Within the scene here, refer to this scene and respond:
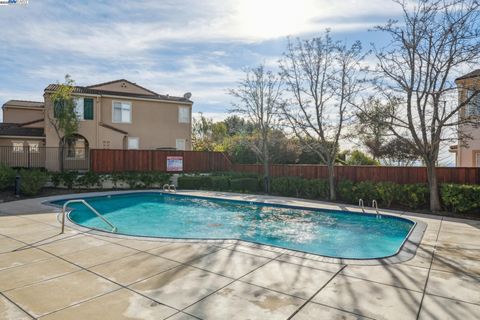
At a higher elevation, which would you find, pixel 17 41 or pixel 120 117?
pixel 17 41

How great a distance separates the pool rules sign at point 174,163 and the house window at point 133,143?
3.82 metres

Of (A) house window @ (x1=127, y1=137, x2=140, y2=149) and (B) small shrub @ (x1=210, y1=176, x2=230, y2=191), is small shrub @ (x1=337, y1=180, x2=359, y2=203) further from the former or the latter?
(A) house window @ (x1=127, y1=137, x2=140, y2=149)

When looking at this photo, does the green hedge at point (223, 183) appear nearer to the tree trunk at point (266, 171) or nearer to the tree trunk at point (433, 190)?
the tree trunk at point (266, 171)

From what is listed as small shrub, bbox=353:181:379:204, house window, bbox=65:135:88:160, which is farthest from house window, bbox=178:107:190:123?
small shrub, bbox=353:181:379:204

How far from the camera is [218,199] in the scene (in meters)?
14.1

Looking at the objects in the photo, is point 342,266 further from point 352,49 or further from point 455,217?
point 352,49

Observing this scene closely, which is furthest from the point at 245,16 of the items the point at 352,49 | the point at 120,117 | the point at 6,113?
the point at 6,113

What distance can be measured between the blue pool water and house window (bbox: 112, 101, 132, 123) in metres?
9.66

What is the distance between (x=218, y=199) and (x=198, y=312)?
1065cm

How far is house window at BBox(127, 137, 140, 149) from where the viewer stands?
74.3 feet

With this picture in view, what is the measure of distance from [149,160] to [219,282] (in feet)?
55.1

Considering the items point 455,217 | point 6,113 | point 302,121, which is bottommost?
point 455,217

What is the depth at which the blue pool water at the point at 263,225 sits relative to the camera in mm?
8273

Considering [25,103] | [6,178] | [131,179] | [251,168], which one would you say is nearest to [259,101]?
[251,168]
